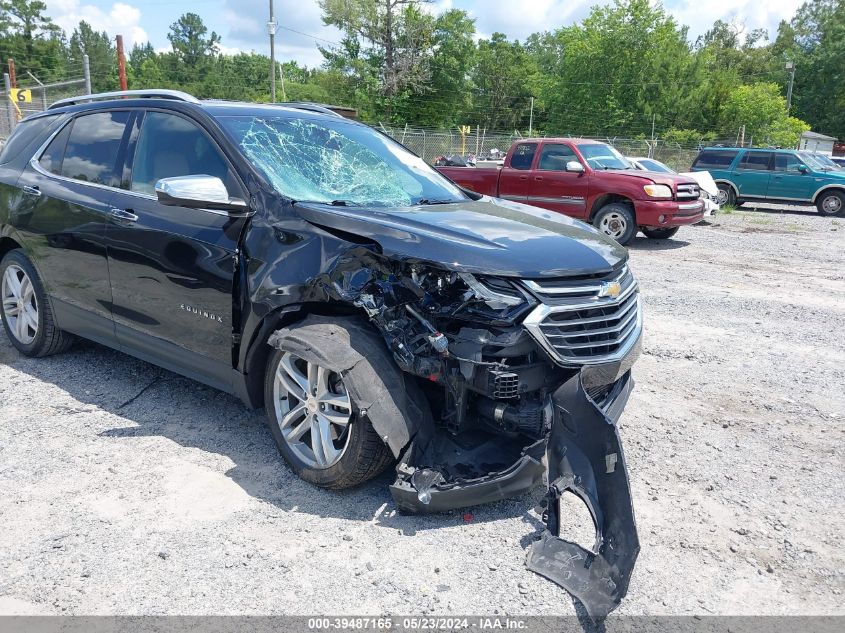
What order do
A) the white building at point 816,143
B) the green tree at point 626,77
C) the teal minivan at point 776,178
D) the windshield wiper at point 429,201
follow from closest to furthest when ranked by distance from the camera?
the windshield wiper at point 429,201 < the teal minivan at point 776,178 < the green tree at point 626,77 < the white building at point 816,143

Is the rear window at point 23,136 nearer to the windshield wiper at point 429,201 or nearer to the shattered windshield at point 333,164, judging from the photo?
the shattered windshield at point 333,164

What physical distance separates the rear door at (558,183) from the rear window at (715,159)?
30.5ft

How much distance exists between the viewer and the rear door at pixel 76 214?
14.5ft

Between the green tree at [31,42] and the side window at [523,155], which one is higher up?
the green tree at [31,42]

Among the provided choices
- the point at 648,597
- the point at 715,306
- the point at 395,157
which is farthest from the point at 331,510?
the point at 715,306

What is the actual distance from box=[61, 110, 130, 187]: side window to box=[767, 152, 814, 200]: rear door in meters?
19.2

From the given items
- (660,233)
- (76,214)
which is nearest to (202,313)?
(76,214)

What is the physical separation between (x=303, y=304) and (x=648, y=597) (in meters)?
2.06

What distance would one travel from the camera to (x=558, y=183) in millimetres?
12562

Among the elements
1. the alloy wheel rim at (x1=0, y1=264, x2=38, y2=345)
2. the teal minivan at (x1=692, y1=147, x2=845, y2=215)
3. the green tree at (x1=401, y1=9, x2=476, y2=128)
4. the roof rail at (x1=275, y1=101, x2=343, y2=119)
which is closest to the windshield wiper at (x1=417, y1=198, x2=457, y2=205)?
the roof rail at (x1=275, y1=101, x2=343, y2=119)

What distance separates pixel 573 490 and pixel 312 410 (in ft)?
4.32

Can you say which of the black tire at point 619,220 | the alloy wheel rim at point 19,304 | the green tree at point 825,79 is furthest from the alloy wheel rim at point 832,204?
the green tree at point 825,79

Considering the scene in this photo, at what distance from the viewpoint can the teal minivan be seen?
18906mm

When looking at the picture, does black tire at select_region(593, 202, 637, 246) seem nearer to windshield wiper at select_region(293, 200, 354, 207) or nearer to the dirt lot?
the dirt lot
